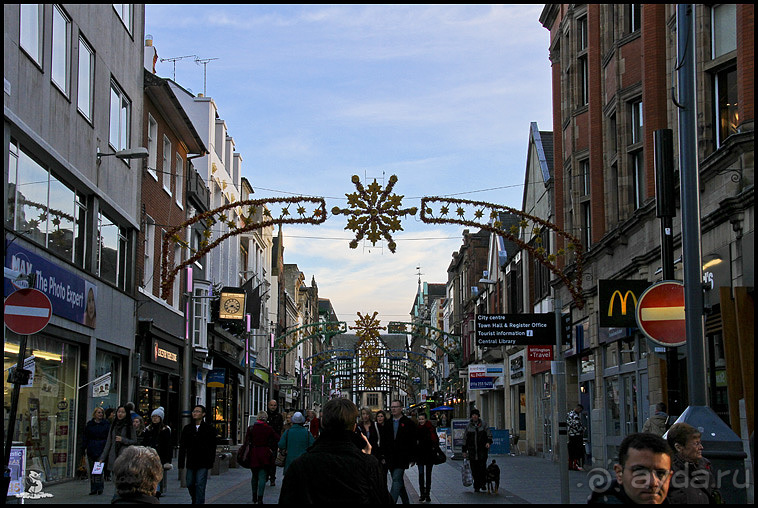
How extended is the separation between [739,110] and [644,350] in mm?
8240

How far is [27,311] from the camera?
35.5ft

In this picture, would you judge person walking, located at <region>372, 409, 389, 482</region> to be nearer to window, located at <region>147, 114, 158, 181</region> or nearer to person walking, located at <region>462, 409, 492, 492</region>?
person walking, located at <region>462, 409, 492, 492</region>

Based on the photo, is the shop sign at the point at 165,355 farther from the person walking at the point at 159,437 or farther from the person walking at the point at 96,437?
the person walking at the point at 159,437

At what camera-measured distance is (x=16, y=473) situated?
1163 cm

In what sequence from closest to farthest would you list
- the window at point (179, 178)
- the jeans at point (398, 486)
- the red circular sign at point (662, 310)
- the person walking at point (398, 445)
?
the red circular sign at point (662, 310), the jeans at point (398, 486), the person walking at point (398, 445), the window at point (179, 178)

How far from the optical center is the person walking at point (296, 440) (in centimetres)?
1534

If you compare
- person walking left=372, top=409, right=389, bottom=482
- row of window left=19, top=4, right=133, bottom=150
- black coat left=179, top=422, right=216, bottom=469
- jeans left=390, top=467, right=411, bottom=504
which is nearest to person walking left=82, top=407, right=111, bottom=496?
black coat left=179, top=422, right=216, bottom=469

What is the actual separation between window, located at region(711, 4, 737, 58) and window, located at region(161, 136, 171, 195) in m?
18.3

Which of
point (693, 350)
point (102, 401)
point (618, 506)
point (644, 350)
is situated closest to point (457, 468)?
point (644, 350)

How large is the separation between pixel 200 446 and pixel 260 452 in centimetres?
262

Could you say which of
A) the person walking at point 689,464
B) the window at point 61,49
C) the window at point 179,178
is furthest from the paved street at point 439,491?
the window at point 179,178

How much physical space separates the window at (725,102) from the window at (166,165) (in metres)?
18.3

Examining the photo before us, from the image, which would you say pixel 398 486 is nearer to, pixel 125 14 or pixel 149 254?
pixel 149 254

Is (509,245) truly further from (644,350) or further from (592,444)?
(644,350)
